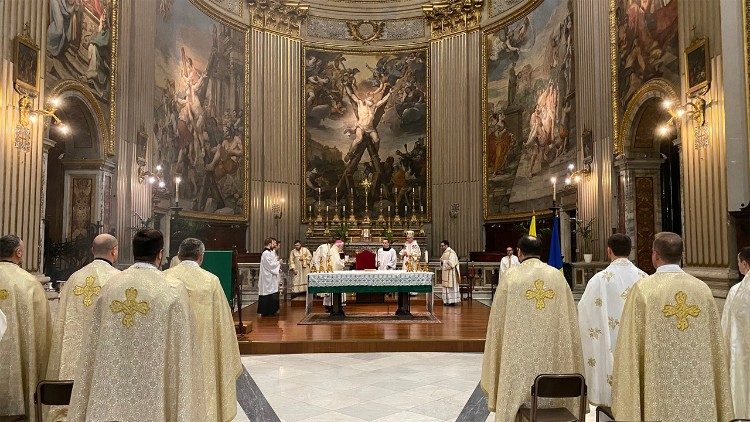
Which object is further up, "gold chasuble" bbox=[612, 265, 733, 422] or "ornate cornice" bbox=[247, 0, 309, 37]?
"ornate cornice" bbox=[247, 0, 309, 37]

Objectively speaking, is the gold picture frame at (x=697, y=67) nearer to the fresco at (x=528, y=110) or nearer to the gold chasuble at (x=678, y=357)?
the fresco at (x=528, y=110)

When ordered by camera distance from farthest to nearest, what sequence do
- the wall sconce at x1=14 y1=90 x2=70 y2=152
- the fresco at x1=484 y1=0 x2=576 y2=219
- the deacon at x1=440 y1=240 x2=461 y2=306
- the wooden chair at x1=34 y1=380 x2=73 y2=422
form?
1. the fresco at x1=484 y1=0 x2=576 y2=219
2. the deacon at x1=440 y1=240 x2=461 y2=306
3. the wall sconce at x1=14 y1=90 x2=70 y2=152
4. the wooden chair at x1=34 y1=380 x2=73 y2=422

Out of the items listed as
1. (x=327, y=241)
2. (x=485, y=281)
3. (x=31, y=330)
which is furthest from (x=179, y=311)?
(x=327, y=241)

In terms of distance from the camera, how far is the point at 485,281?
56.3ft

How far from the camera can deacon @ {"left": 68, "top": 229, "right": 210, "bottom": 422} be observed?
3344mm

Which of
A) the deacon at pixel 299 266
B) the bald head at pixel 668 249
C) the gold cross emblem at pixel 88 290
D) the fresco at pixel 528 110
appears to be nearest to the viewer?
the bald head at pixel 668 249

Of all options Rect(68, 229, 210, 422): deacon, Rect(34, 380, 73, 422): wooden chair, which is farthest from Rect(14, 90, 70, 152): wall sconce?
Rect(68, 229, 210, 422): deacon

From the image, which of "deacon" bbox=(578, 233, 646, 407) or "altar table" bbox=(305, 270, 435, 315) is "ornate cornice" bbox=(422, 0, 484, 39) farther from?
"deacon" bbox=(578, 233, 646, 407)

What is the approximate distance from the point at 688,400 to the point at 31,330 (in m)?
4.37

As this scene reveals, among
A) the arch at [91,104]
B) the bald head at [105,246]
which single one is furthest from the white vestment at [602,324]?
the arch at [91,104]

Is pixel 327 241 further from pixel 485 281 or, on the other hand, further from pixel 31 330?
pixel 31 330

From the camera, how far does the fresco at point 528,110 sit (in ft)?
51.8

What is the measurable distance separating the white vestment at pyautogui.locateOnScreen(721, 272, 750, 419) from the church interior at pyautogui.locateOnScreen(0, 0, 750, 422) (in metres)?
0.02

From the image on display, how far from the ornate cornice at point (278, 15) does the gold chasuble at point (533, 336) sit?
17552mm
